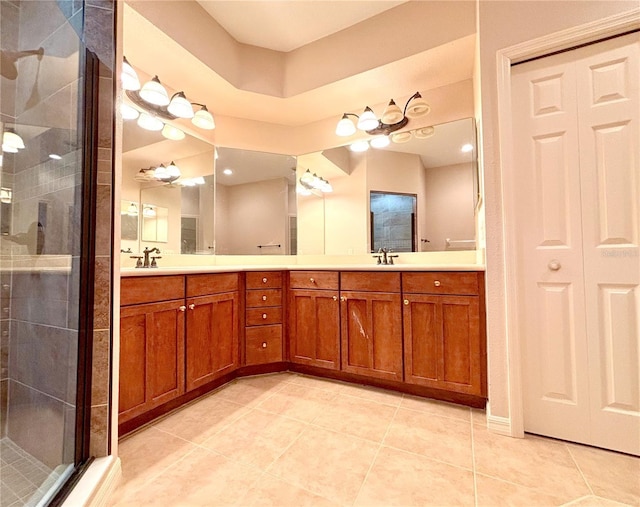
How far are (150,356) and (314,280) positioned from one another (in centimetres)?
A: 115

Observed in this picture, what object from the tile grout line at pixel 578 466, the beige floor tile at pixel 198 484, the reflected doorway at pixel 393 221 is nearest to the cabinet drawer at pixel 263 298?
the reflected doorway at pixel 393 221

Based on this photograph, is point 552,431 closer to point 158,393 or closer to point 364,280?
point 364,280

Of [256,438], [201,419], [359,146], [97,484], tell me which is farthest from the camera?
[359,146]

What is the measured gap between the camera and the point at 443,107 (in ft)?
7.67

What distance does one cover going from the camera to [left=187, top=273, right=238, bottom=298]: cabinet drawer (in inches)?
71.1

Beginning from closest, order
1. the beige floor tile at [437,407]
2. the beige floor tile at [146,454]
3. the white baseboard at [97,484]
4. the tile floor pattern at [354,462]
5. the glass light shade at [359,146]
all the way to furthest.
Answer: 1. the white baseboard at [97,484]
2. the tile floor pattern at [354,462]
3. the beige floor tile at [146,454]
4. the beige floor tile at [437,407]
5. the glass light shade at [359,146]

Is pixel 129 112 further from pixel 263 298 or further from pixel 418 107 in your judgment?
pixel 418 107

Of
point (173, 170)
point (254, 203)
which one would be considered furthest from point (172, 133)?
point (254, 203)

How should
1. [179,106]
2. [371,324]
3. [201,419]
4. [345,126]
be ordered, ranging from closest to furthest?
[201,419], [371,324], [179,106], [345,126]

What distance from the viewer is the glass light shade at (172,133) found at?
2267 millimetres

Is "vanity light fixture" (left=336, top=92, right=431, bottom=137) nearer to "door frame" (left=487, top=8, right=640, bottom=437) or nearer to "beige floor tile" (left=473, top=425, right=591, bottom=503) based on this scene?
"door frame" (left=487, top=8, right=640, bottom=437)

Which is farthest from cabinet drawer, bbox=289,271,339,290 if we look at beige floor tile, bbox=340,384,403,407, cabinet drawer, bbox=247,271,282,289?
beige floor tile, bbox=340,384,403,407

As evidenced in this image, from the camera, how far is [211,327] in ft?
6.37

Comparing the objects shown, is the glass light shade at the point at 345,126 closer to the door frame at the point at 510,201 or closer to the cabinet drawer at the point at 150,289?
the door frame at the point at 510,201
